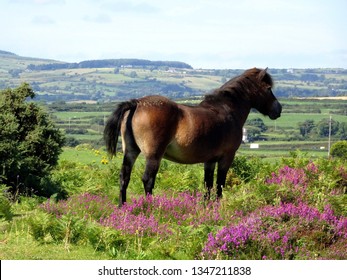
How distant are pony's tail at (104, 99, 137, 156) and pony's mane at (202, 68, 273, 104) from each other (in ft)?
6.38

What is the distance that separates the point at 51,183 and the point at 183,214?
4041mm

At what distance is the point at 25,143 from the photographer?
561 inches

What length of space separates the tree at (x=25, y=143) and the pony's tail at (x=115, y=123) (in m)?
2.39

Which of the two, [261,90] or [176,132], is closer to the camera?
[176,132]

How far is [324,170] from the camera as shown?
A: 566 inches

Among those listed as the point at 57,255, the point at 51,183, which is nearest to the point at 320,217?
the point at 57,255

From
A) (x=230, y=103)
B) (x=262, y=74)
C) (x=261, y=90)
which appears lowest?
(x=230, y=103)

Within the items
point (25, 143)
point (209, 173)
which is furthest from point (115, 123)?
point (25, 143)

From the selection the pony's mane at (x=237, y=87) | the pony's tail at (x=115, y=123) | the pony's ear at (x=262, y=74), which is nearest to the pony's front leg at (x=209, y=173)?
the pony's mane at (x=237, y=87)

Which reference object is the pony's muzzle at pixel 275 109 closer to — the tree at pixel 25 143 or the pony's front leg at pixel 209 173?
the pony's front leg at pixel 209 173

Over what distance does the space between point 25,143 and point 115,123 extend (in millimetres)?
3282

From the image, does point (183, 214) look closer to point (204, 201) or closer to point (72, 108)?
point (204, 201)

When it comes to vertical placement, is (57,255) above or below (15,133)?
below

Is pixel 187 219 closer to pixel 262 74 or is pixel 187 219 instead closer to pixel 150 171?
pixel 150 171
